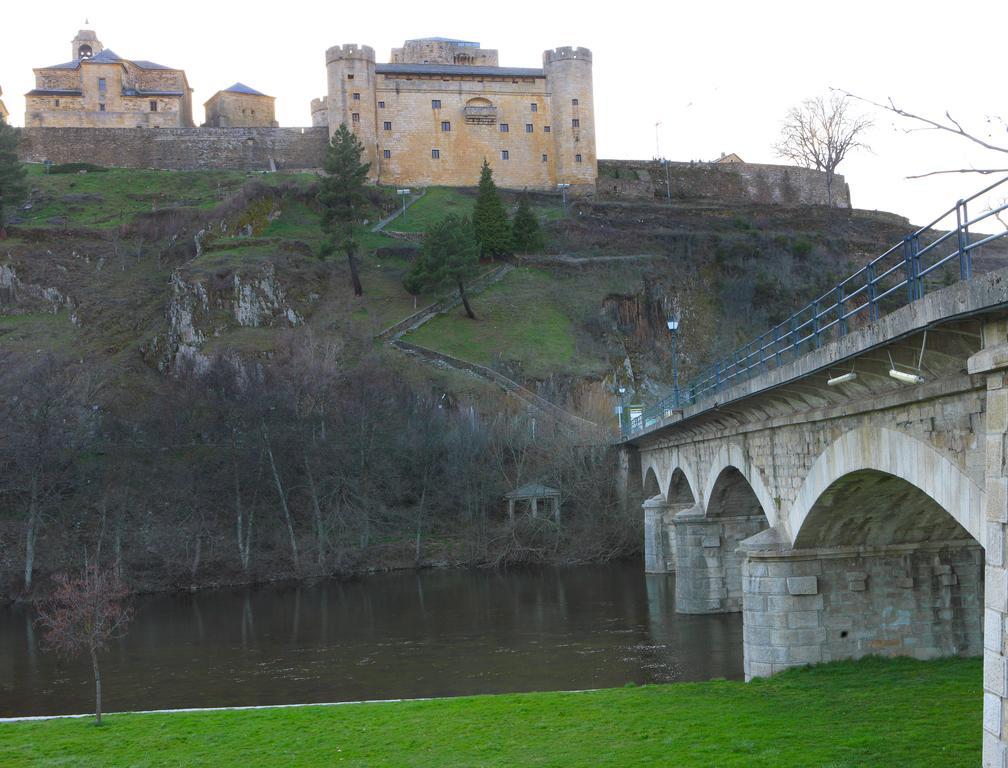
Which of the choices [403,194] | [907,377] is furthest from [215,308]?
[907,377]

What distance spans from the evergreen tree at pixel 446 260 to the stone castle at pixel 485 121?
997 inches

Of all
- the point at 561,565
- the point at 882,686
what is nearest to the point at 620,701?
the point at 882,686

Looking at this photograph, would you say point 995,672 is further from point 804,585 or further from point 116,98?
point 116,98

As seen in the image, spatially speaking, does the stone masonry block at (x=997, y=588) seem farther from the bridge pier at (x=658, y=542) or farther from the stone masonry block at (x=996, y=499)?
the bridge pier at (x=658, y=542)

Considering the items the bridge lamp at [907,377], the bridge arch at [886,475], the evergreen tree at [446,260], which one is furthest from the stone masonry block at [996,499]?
the evergreen tree at [446,260]

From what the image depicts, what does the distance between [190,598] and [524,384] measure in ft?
76.3

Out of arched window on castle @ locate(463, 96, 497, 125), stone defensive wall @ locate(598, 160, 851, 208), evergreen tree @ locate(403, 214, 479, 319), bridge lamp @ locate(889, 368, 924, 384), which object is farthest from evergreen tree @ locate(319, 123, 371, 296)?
bridge lamp @ locate(889, 368, 924, 384)

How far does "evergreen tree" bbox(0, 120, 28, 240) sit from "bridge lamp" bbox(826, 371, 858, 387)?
73.3 metres

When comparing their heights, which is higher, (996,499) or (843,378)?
(843,378)

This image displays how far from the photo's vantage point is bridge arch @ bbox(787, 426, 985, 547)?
9.77 meters

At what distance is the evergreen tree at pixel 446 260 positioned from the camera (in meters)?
65.3

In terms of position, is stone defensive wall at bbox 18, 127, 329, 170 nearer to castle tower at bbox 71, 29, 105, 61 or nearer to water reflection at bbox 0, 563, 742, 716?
castle tower at bbox 71, 29, 105, 61

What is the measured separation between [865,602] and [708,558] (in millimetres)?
11173

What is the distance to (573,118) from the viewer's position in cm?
9206
